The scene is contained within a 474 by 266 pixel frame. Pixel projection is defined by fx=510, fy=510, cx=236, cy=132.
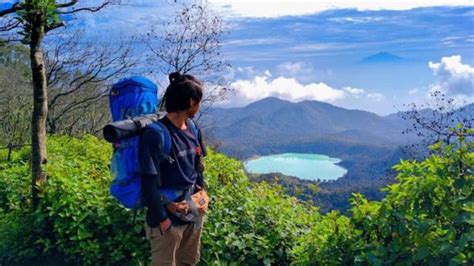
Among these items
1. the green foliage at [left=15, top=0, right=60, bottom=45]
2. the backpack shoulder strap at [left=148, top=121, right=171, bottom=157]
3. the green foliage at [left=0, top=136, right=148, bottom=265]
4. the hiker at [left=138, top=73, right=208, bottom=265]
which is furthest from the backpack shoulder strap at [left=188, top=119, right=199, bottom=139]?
the green foliage at [left=15, top=0, right=60, bottom=45]

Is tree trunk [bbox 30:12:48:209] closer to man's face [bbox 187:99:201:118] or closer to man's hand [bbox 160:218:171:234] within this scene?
man's hand [bbox 160:218:171:234]

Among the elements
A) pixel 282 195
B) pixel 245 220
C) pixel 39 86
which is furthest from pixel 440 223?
pixel 39 86

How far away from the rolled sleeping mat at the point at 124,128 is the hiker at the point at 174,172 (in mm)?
124

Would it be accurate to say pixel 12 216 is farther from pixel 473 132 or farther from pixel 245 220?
pixel 473 132

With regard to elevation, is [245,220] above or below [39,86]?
below

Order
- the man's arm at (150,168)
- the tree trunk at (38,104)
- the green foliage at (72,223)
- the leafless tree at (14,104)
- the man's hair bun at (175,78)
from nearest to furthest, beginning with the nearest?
the man's arm at (150,168) → the man's hair bun at (175,78) → the green foliage at (72,223) → the tree trunk at (38,104) → the leafless tree at (14,104)

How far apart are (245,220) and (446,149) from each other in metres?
2.34

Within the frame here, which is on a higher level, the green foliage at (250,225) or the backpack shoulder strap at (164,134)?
the backpack shoulder strap at (164,134)

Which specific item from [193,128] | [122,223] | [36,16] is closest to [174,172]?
[193,128]

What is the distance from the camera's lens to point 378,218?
356 cm

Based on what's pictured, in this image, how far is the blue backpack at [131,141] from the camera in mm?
3691

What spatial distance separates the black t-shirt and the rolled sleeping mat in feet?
0.35

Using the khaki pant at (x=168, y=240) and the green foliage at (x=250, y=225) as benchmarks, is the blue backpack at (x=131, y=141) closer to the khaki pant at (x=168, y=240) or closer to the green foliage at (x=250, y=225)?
the khaki pant at (x=168, y=240)

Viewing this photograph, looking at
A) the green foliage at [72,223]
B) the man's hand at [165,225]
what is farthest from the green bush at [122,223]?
the man's hand at [165,225]
